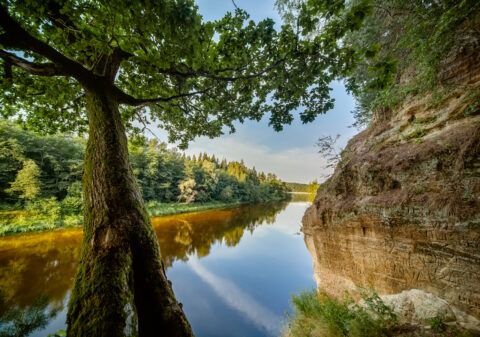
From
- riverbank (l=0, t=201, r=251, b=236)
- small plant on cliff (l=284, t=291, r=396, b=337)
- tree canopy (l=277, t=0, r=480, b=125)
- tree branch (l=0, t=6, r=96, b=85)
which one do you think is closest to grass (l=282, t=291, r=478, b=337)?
small plant on cliff (l=284, t=291, r=396, b=337)

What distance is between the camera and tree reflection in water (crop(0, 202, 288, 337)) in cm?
615

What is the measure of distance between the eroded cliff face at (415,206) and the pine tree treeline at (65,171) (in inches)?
243

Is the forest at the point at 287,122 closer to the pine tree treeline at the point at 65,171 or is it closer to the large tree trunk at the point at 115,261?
the large tree trunk at the point at 115,261

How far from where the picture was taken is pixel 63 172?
Answer: 908 inches

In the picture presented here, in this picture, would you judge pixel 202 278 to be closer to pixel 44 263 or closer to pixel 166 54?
pixel 44 263

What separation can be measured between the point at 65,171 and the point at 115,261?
28886 millimetres

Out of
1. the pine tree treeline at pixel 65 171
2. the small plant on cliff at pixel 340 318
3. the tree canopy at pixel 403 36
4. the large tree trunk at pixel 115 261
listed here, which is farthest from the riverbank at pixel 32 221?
the tree canopy at pixel 403 36

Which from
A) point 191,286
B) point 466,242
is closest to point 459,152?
point 466,242

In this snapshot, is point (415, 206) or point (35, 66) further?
point (415, 206)

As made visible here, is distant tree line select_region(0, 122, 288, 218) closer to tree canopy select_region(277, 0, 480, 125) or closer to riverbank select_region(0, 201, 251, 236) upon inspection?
riverbank select_region(0, 201, 251, 236)

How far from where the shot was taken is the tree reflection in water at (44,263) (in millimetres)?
6149

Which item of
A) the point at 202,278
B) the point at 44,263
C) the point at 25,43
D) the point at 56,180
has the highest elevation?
the point at 56,180

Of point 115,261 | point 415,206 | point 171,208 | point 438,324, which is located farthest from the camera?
point 171,208

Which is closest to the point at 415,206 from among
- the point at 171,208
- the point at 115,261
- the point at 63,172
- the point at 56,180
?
the point at 115,261
